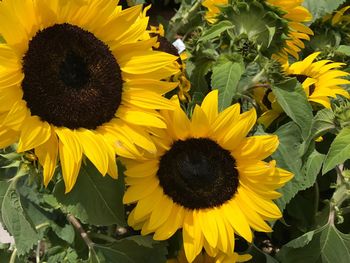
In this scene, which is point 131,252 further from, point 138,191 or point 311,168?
point 311,168

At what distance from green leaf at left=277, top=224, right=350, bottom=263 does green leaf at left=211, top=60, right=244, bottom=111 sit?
380mm

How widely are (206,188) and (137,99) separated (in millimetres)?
264

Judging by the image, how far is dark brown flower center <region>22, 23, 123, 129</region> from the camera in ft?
3.17

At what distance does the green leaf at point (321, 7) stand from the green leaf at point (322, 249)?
0.91 metres

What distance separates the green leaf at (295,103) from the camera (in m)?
1.28

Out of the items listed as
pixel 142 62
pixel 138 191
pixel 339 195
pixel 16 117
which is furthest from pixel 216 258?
pixel 16 117

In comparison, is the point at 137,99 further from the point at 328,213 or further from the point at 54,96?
the point at 328,213

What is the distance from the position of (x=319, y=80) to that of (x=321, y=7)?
627 millimetres

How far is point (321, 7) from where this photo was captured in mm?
2068

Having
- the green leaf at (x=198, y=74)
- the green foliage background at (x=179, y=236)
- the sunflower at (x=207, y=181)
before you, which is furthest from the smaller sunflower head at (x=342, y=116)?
the green leaf at (x=198, y=74)

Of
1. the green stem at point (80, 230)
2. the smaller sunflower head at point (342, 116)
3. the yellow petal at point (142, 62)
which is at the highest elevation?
the yellow petal at point (142, 62)

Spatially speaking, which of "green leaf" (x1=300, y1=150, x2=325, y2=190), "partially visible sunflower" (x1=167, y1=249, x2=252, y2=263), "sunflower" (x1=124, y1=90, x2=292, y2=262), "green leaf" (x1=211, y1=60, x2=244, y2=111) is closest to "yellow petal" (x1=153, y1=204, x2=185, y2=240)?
"sunflower" (x1=124, y1=90, x2=292, y2=262)

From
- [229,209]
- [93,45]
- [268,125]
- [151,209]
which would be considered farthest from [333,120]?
[93,45]

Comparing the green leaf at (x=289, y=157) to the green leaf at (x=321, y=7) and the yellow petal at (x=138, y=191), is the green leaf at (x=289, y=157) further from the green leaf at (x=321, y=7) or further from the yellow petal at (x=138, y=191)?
the green leaf at (x=321, y=7)
